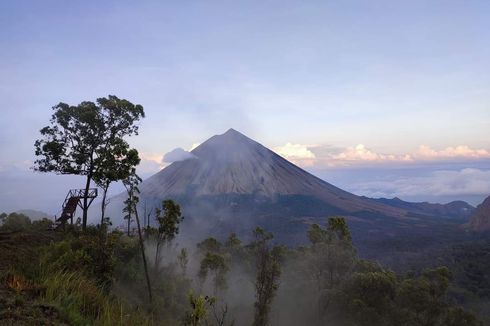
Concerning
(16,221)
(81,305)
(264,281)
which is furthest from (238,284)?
(81,305)

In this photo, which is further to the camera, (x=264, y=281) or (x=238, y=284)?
(x=238, y=284)

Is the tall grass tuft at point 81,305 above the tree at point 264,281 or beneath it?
above

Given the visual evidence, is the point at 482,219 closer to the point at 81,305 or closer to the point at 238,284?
the point at 238,284

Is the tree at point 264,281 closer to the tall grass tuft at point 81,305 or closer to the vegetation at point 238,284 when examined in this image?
the vegetation at point 238,284

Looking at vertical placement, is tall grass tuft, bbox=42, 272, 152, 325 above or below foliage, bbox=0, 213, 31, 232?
below

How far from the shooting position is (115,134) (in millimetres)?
30359

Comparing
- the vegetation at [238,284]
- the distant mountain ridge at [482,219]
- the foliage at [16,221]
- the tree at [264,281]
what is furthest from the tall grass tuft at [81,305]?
the distant mountain ridge at [482,219]

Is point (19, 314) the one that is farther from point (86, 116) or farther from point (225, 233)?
point (225, 233)

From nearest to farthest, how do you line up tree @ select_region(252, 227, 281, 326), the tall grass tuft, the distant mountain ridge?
the tall grass tuft < tree @ select_region(252, 227, 281, 326) < the distant mountain ridge

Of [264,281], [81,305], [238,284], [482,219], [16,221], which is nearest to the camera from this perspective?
[81,305]

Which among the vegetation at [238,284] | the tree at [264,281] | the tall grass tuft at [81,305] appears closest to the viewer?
the tall grass tuft at [81,305]

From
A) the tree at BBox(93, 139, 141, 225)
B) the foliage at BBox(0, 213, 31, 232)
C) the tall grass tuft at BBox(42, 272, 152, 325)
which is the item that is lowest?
the tall grass tuft at BBox(42, 272, 152, 325)

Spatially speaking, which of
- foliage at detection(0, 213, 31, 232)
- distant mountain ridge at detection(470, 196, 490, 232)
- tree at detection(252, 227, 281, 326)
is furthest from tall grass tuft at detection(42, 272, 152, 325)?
distant mountain ridge at detection(470, 196, 490, 232)

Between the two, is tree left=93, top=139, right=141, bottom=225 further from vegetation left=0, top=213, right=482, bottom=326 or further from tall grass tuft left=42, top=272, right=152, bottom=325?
tall grass tuft left=42, top=272, right=152, bottom=325
